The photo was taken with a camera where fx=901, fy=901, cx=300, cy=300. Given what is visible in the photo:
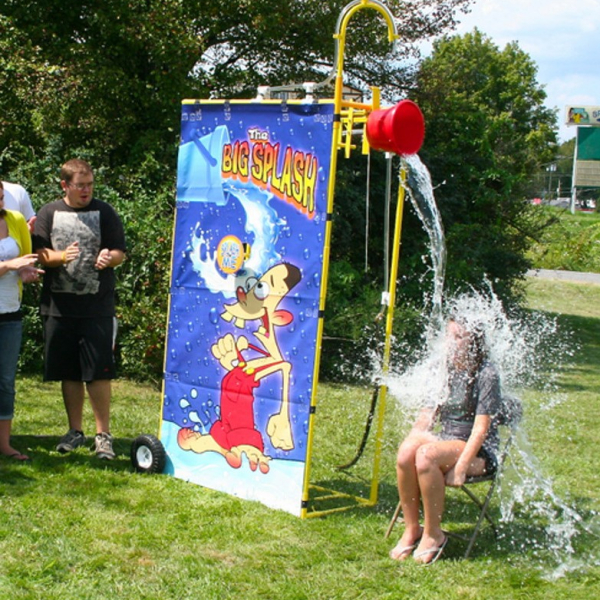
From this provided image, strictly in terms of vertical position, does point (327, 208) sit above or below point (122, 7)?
below

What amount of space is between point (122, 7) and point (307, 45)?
3312 mm

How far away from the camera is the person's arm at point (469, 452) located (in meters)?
4.52

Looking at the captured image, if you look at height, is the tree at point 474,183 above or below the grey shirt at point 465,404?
above

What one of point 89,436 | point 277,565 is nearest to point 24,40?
point 89,436

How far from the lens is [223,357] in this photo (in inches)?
218

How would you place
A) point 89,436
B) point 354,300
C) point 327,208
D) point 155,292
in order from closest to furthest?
point 327,208 < point 89,436 < point 155,292 < point 354,300

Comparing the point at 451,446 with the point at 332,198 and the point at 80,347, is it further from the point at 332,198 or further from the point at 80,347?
the point at 80,347

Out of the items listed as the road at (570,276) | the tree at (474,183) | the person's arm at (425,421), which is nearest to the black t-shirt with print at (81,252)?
the person's arm at (425,421)

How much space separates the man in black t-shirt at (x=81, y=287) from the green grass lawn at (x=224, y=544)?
57cm

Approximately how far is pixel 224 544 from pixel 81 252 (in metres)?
2.23

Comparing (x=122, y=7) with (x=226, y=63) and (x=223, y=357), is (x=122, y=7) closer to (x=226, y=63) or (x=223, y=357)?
(x=226, y=63)

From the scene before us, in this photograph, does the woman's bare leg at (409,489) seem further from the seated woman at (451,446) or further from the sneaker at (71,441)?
the sneaker at (71,441)

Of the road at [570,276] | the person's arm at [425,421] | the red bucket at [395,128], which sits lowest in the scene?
the person's arm at [425,421]

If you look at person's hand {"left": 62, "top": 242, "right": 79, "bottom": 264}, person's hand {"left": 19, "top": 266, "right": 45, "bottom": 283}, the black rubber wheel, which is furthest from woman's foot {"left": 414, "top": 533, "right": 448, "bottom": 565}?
person's hand {"left": 19, "top": 266, "right": 45, "bottom": 283}
